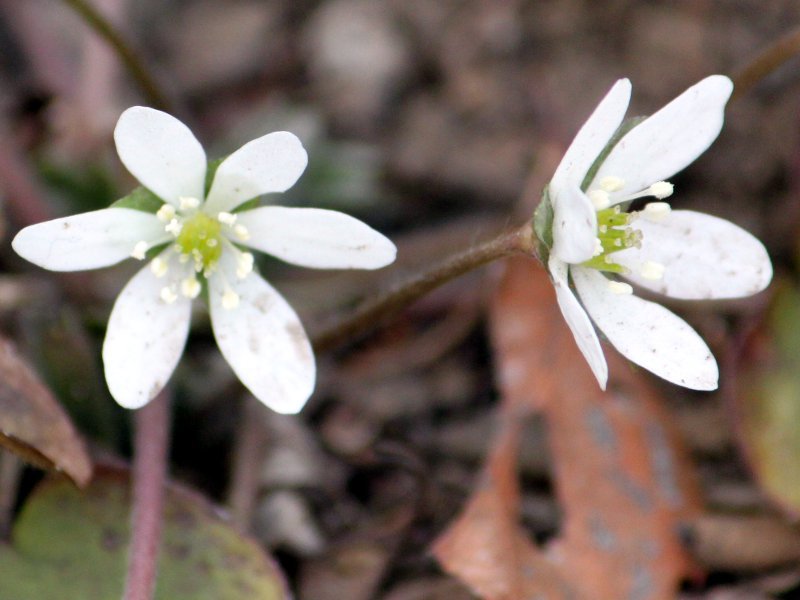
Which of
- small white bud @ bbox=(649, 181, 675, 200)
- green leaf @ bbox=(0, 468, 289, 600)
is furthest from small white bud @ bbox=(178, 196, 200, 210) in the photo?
small white bud @ bbox=(649, 181, 675, 200)

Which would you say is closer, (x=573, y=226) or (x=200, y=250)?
(x=573, y=226)

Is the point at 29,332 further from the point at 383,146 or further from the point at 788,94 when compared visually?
the point at 788,94

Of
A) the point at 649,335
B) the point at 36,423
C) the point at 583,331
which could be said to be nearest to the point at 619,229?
the point at 649,335

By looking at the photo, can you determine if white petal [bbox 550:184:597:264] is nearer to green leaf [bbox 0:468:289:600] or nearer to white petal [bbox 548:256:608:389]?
white petal [bbox 548:256:608:389]

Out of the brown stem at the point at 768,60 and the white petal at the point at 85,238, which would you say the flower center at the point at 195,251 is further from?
the brown stem at the point at 768,60

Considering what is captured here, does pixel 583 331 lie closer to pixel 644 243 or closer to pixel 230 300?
pixel 644 243

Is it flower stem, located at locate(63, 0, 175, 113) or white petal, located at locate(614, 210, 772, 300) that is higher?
flower stem, located at locate(63, 0, 175, 113)
